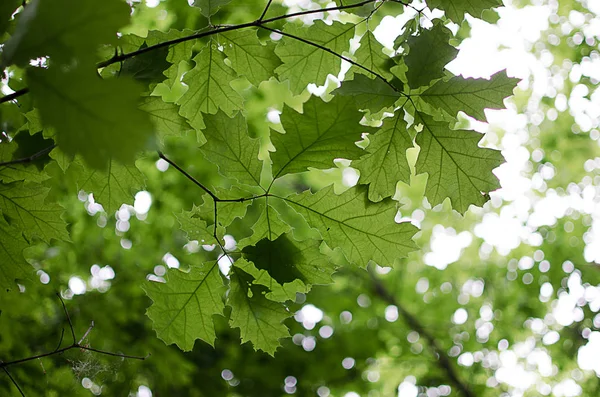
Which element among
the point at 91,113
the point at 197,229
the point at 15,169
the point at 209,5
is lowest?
the point at 197,229

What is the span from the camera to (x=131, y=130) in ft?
2.05

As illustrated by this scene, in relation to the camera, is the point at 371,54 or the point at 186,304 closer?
the point at 186,304

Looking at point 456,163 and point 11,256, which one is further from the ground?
point 456,163

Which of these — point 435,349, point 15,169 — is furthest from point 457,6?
point 435,349

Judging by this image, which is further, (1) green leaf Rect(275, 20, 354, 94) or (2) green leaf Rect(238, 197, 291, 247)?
(1) green leaf Rect(275, 20, 354, 94)

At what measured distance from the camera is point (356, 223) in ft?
4.35

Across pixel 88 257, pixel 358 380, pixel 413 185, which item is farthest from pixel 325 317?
pixel 88 257

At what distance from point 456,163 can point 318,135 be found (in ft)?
1.29

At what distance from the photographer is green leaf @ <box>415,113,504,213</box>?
1.33 m

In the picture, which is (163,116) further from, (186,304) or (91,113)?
(91,113)

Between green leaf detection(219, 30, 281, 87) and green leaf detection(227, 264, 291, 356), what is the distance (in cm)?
59

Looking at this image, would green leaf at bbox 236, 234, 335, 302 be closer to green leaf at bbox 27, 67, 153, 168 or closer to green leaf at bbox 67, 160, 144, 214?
green leaf at bbox 67, 160, 144, 214

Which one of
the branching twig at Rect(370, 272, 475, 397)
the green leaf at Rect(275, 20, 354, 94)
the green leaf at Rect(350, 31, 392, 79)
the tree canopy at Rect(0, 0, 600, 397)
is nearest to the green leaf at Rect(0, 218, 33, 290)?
the tree canopy at Rect(0, 0, 600, 397)

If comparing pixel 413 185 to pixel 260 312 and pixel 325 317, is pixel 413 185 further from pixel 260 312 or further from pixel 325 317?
pixel 260 312
